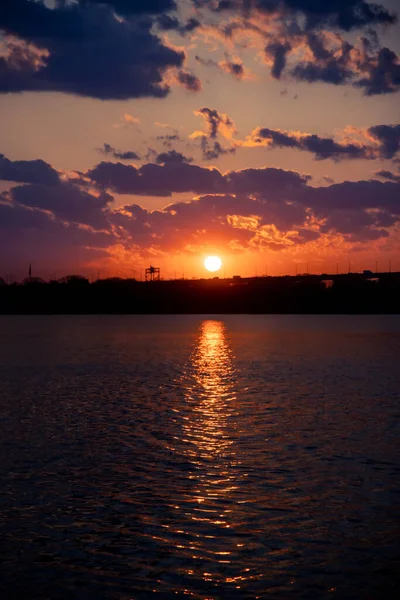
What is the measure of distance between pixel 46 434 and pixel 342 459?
1093 centimetres

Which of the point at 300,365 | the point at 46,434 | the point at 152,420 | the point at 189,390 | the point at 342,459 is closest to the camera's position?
the point at 342,459

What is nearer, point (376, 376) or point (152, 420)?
point (152, 420)

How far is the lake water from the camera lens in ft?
41.5

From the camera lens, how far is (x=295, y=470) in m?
20.8

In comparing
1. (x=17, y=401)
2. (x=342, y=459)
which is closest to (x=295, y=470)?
(x=342, y=459)

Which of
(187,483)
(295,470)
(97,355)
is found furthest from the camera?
(97,355)

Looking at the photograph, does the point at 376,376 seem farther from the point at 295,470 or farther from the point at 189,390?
the point at 295,470

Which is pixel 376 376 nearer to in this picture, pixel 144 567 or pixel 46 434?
pixel 46 434

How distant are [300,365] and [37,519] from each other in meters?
47.6

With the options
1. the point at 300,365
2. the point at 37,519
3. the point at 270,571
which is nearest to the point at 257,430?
the point at 37,519

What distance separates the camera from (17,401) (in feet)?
124

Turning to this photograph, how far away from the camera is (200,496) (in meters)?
18.0

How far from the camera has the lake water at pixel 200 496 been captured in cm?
1265

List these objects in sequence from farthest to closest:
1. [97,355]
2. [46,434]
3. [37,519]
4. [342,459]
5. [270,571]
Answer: [97,355], [46,434], [342,459], [37,519], [270,571]
